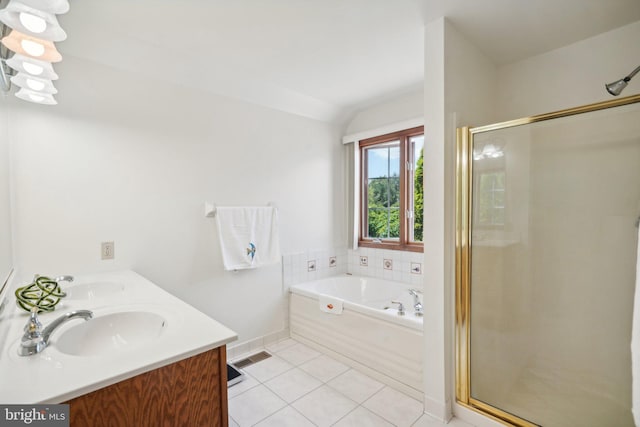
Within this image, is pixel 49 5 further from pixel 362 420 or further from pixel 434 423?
pixel 434 423

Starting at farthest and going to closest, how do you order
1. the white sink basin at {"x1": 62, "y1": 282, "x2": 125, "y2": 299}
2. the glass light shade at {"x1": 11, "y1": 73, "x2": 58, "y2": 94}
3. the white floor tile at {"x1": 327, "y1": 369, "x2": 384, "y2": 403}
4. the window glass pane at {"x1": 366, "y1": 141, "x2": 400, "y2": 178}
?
the window glass pane at {"x1": 366, "y1": 141, "x2": 400, "y2": 178}
the white floor tile at {"x1": 327, "y1": 369, "x2": 384, "y2": 403}
the white sink basin at {"x1": 62, "y1": 282, "x2": 125, "y2": 299}
the glass light shade at {"x1": 11, "y1": 73, "x2": 58, "y2": 94}

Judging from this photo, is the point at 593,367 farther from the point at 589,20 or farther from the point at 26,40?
the point at 26,40

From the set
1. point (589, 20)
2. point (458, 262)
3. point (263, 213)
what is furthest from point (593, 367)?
point (263, 213)

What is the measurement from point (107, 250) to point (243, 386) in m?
1.29

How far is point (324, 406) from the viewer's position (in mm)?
1889

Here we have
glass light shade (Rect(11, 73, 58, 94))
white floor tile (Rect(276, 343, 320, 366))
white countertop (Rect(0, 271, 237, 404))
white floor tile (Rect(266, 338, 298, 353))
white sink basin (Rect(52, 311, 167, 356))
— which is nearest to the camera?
white countertop (Rect(0, 271, 237, 404))

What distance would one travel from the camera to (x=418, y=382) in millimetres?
1952

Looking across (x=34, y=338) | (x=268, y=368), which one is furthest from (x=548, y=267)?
(x=34, y=338)

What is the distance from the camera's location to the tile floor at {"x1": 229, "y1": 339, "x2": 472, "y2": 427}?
1757 millimetres

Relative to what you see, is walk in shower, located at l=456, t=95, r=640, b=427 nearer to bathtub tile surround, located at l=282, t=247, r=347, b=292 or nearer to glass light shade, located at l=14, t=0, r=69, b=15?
bathtub tile surround, located at l=282, t=247, r=347, b=292

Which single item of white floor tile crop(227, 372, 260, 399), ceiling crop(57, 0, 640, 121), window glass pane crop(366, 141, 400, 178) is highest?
ceiling crop(57, 0, 640, 121)

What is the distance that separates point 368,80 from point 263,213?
1455mm

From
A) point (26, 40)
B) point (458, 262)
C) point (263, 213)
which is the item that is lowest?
point (458, 262)

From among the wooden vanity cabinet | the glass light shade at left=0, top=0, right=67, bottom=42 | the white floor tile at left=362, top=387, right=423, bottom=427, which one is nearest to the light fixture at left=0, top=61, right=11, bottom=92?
the glass light shade at left=0, top=0, right=67, bottom=42
